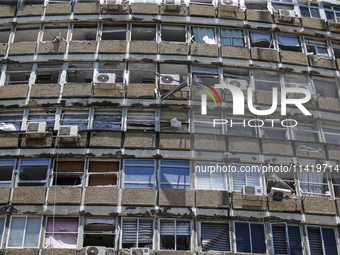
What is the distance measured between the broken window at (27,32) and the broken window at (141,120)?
255 inches

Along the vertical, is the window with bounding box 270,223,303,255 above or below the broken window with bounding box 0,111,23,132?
below

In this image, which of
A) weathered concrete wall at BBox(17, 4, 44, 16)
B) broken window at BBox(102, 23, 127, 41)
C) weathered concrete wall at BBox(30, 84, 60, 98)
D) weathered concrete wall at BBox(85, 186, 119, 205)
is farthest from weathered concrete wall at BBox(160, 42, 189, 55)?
weathered concrete wall at BBox(85, 186, 119, 205)

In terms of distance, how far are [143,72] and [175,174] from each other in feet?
16.9

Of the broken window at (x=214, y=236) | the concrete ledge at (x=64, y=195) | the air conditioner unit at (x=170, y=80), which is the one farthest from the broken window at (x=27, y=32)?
the broken window at (x=214, y=236)

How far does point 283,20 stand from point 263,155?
294 inches

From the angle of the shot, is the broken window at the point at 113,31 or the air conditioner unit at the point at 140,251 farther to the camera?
the broken window at the point at 113,31

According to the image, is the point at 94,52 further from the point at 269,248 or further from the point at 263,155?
the point at 269,248

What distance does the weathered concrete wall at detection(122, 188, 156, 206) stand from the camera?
16.3 meters

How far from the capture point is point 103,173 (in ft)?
56.3

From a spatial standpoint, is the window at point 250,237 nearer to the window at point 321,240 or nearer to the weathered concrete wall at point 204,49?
the window at point 321,240

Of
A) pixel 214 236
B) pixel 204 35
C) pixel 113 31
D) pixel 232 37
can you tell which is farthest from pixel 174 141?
pixel 113 31

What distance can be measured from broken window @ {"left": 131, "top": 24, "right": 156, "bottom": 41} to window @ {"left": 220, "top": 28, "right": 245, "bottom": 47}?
330 centimetres

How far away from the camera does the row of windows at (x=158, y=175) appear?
55.9 feet

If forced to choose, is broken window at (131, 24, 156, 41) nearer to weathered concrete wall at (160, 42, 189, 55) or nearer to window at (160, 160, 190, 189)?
weathered concrete wall at (160, 42, 189, 55)
